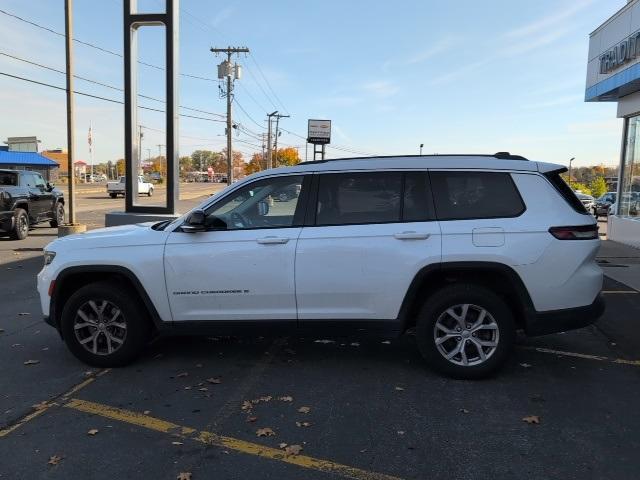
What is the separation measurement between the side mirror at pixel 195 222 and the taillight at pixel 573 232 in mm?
2883

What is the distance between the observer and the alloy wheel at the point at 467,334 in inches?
182

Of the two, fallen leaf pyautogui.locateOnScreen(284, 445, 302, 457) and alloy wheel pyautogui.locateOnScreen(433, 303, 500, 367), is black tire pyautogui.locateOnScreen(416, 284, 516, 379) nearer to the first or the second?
alloy wheel pyautogui.locateOnScreen(433, 303, 500, 367)

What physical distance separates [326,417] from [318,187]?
6.37 ft

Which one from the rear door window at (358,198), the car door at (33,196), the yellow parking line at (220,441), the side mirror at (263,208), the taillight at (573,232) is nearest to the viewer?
the yellow parking line at (220,441)

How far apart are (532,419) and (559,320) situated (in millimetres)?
986

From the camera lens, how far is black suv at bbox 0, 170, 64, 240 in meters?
14.7

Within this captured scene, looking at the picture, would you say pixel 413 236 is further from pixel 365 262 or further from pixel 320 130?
pixel 320 130

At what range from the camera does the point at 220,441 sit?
366cm

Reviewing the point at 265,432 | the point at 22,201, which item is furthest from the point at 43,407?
the point at 22,201

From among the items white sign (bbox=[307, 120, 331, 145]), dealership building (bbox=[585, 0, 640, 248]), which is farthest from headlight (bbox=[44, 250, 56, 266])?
white sign (bbox=[307, 120, 331, 145])

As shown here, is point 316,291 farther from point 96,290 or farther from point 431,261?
point 96,290

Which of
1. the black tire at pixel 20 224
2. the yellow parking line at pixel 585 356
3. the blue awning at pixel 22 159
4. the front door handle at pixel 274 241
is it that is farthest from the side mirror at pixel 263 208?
the blue awning at pixel 22 159

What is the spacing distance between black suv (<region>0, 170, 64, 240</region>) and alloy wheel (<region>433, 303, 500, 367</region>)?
536 inches

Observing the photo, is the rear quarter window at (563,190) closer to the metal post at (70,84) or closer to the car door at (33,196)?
the metal post at (70,84)
